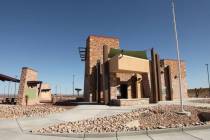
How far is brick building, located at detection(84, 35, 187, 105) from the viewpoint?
22.8 metres

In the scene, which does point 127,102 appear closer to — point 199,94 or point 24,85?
point 24,85

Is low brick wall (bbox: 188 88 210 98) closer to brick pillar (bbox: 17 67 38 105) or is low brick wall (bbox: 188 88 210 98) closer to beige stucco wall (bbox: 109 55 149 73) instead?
beige stucco wall (bbox: 109 55 149 73)

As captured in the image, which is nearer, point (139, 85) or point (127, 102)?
point (127, 102)

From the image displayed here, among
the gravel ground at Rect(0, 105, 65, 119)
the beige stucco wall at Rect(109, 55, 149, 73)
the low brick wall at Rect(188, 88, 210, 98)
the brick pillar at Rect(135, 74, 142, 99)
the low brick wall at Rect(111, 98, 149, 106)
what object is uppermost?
the beige stucco wall at Rect(109, 55, 149, 73)

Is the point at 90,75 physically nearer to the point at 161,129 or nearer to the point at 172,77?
the point at 172,77

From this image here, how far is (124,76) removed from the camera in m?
28.9

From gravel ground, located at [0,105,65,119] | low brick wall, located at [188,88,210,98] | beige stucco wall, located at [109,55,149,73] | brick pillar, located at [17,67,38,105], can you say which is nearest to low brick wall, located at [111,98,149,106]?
beige stucco wall, located at [109,55,149,73]

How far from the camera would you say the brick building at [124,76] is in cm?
2284

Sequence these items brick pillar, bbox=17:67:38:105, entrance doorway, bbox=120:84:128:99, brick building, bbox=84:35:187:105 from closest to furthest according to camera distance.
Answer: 1. brick building, bbox=84:35:187:105
2. brick pillar, bbox=17:67:38:105
3. entrance doorway, bbox=120:84:128:99

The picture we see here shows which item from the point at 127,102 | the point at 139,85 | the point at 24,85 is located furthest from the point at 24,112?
the point at 139,85

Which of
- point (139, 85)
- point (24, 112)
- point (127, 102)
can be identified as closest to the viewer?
point (24, 112)

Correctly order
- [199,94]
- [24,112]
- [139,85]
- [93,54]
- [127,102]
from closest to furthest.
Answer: [24,112], [127,102], [139,85], [93,54], [199,94]

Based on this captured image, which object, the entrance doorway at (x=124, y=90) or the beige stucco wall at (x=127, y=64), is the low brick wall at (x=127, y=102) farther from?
the entrance doorway at (x=124, y=90)

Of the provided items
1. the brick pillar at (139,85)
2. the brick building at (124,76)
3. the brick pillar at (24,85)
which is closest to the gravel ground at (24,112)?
the brick pillar at (24,85)
